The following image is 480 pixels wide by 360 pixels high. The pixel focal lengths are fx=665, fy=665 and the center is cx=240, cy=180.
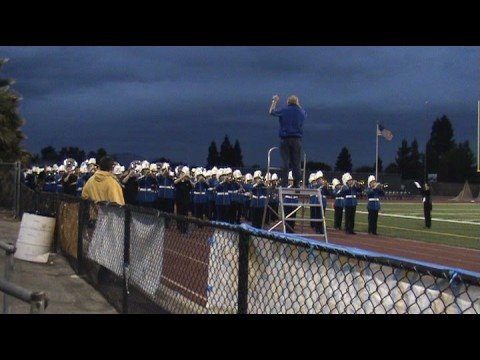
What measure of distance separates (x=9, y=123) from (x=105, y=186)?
70.1ft

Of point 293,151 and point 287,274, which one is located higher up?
point 293,151

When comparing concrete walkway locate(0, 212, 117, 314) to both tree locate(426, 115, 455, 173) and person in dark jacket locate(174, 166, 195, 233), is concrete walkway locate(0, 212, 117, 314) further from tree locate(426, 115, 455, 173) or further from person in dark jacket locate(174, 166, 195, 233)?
tree locate(426, 115, 455, 173)

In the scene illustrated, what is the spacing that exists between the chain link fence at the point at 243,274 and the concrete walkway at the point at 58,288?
210mm

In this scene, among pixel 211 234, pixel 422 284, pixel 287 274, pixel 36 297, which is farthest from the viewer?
pixel 211 234

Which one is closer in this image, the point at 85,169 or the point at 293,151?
the point at 293,151

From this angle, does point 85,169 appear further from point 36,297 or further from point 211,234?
point 36,297

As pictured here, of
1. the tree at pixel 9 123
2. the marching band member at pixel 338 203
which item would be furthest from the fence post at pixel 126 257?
the tree at pixel 9 123

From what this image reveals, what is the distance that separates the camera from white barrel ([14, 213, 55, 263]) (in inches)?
416

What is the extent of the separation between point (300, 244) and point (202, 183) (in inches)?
843

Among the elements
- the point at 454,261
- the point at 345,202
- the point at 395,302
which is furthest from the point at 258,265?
the point at 345,202

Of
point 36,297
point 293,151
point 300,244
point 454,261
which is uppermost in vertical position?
point 293,151

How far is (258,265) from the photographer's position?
3768 millimetres

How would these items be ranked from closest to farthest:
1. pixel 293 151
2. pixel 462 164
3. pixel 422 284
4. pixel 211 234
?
pixel 422 284
pixel 211 234
pixel 293 151
pixel 462 164

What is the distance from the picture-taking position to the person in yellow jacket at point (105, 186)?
9586mm
